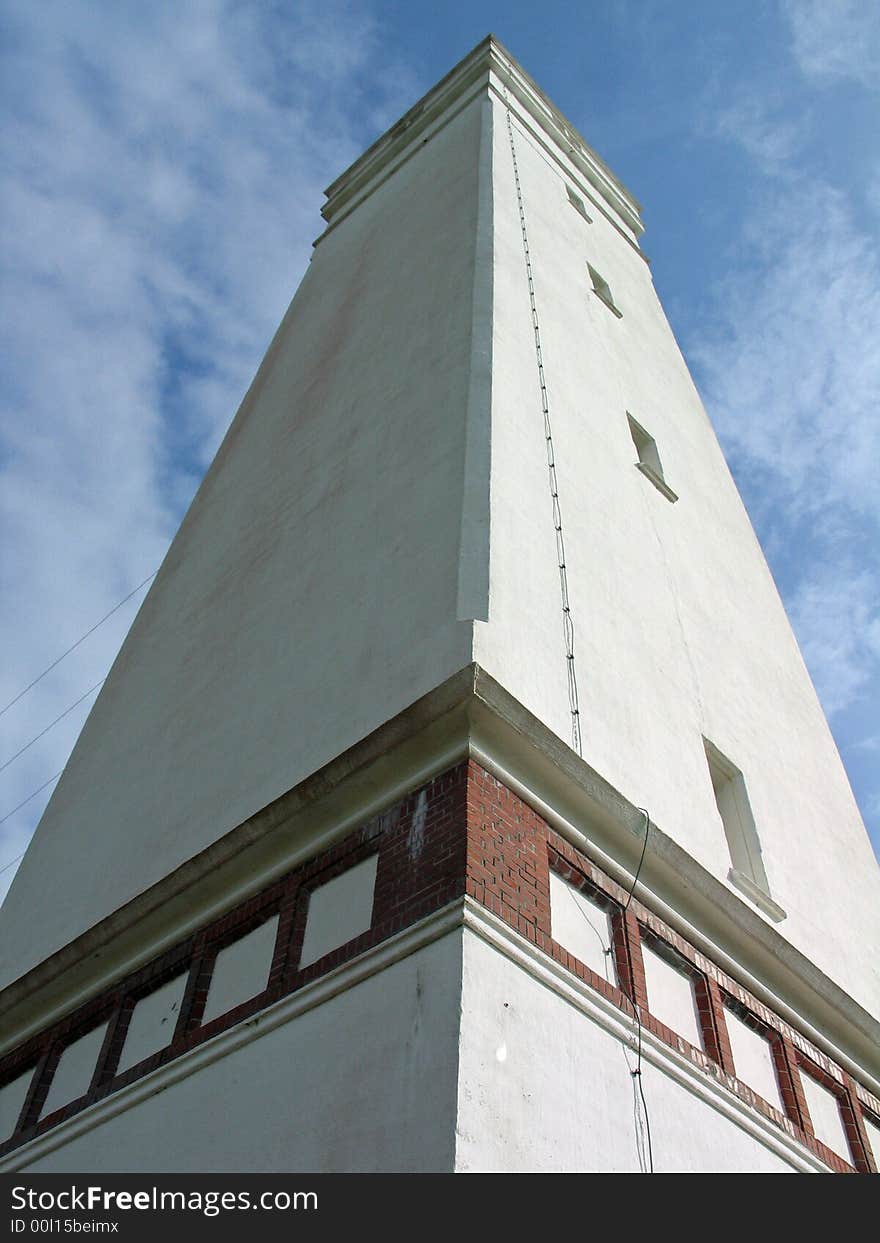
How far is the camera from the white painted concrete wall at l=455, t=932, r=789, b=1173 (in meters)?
6.38

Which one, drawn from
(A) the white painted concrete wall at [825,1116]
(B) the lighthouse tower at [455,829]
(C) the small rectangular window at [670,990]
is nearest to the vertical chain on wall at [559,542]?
(B) the lighthouse tower at [455,829]

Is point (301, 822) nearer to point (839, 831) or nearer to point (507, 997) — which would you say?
point (507, 997)

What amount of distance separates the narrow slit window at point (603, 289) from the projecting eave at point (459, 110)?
4745 mm

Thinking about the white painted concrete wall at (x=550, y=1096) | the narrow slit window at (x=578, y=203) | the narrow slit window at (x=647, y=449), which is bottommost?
the white painted concrete wall at (x=550, y=1096)

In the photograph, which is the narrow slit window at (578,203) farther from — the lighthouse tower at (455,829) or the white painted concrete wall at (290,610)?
the lighthouse tower at (455,829)

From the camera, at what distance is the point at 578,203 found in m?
22.1

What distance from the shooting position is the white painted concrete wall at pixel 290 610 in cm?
984

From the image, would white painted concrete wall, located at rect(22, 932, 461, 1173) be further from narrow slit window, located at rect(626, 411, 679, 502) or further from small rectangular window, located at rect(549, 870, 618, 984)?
narrow slit window, located at rect(626, 411, 679, 502)

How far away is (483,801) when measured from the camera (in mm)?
8039

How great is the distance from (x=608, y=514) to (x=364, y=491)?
7.91 feet

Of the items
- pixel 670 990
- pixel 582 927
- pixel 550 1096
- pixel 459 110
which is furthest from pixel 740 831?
pixel 459 110

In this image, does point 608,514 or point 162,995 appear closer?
point 162,995

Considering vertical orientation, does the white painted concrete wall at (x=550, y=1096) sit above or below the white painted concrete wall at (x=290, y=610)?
below
